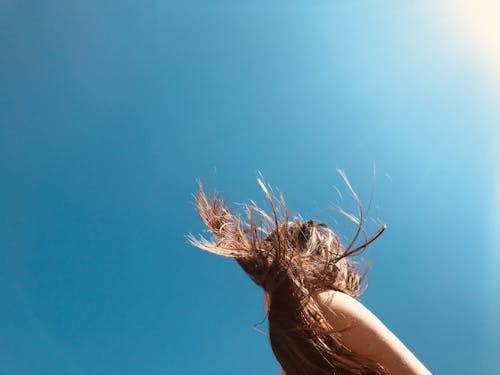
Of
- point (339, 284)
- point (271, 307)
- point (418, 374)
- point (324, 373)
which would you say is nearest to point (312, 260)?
point (339, 284)

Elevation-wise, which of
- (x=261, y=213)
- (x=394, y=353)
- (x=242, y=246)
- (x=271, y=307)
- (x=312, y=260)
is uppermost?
(x=261, y=213)

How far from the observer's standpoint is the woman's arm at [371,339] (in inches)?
87.5

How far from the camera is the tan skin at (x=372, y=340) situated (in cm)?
222

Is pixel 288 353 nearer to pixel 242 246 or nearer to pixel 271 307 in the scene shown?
pixel 271 307

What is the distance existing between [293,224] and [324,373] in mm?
1324

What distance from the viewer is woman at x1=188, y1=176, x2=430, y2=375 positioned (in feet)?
7.49

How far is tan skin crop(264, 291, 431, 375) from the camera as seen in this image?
7.29 feet

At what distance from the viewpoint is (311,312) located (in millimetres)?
2561

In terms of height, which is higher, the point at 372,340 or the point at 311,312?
the point at 311,312

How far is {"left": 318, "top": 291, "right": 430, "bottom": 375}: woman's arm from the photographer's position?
2223 millimetres

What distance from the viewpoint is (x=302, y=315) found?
8.41 ft

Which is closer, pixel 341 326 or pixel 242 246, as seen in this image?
pixel 341 326

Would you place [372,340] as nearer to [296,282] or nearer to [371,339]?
[371,339]

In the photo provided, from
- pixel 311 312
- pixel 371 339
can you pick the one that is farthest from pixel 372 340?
pixel 311 312
